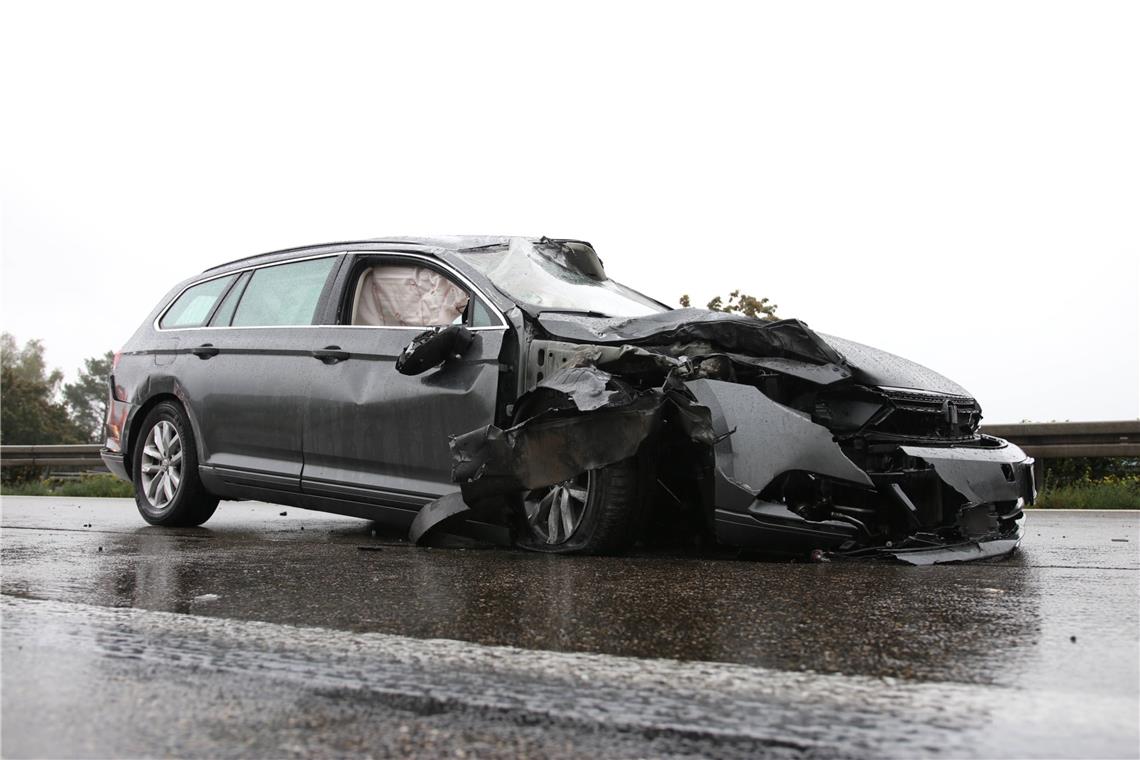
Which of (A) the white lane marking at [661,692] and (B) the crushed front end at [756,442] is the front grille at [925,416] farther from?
(A) the white lane marking at [661,692]

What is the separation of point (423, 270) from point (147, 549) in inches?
80.0

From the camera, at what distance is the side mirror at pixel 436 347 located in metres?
5.67

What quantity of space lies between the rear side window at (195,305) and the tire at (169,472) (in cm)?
57

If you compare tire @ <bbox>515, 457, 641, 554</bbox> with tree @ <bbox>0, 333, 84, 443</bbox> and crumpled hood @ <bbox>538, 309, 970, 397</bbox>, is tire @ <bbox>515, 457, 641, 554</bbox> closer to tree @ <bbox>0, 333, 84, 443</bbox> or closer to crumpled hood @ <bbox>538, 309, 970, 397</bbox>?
crumpled hood @ <bbox>538, 309, 970, 397</bbox>

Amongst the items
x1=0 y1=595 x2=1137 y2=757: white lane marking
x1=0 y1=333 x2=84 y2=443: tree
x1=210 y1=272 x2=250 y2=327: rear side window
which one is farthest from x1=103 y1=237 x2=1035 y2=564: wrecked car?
x1=0 y1=333 x2=84 y2=443: tree

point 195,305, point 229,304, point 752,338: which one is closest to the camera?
point 752,338

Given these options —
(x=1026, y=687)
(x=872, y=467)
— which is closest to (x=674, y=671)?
(x=1026, y=687)

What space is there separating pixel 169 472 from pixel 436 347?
285cm

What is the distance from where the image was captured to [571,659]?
2867mm

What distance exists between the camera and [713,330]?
5270mm

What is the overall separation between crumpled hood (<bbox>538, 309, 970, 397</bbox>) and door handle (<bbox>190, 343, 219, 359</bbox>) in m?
2.61

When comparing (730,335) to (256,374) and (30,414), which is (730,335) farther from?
(30,414)

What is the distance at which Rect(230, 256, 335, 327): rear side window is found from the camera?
6785mm

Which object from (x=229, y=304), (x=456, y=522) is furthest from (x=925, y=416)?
(x=229, y=304)
